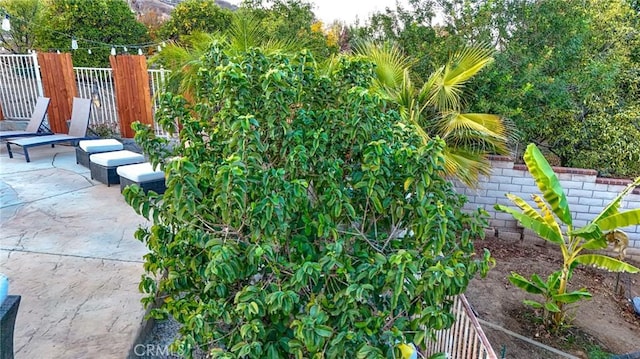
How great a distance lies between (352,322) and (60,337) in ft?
7.61

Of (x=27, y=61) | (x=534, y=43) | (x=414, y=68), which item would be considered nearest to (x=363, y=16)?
(x=414, y=68)

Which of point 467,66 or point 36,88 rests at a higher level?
point 467,66

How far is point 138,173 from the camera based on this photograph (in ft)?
19.2

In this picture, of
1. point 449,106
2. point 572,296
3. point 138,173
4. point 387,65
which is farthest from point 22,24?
point 572,296

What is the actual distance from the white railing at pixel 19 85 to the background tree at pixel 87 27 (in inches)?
144

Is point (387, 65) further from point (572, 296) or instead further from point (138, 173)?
point (138, 173)

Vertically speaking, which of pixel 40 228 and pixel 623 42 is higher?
pixel 623 42

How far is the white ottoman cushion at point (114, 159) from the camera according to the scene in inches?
258

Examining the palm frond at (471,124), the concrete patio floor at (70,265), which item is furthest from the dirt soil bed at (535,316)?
the concrete patio floor at (70,265)

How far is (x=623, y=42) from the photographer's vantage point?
7309 mm

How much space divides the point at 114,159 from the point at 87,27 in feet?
30.1

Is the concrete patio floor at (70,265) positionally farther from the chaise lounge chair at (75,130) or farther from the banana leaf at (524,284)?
the banana leaf at (524,284)

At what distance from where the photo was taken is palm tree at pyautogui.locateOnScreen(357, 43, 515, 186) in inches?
199

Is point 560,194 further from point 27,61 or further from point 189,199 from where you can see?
point 27,61
